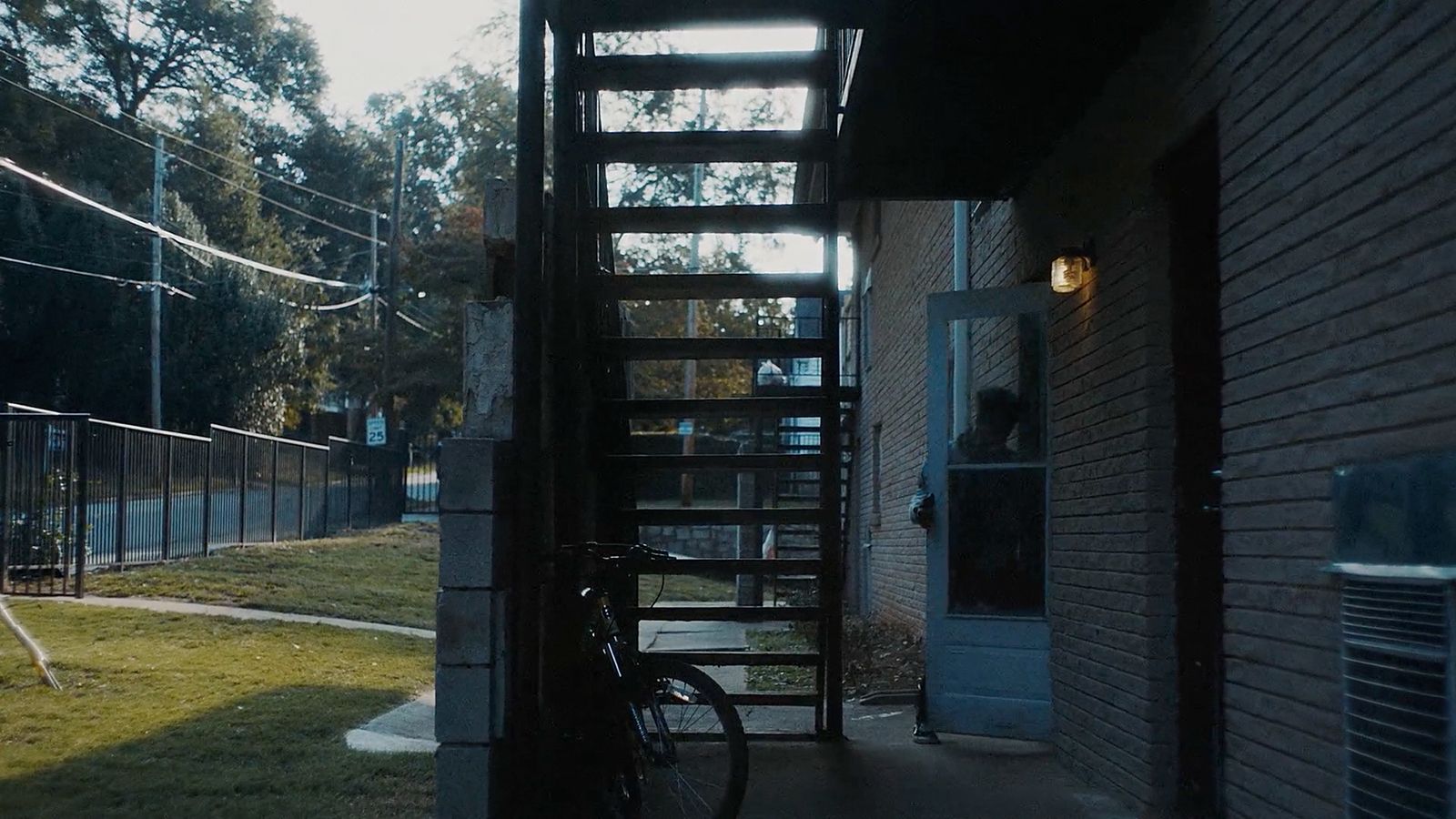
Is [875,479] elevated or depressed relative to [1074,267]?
depressed

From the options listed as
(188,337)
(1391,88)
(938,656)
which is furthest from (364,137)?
(1391,88)

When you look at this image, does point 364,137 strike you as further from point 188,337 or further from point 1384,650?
point 1384,650

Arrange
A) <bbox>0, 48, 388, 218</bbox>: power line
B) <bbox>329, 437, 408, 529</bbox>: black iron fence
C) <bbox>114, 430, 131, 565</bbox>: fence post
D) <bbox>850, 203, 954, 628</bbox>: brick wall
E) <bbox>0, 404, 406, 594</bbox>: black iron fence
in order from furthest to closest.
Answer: <bbox>0, 48, 388, 218</bbox>: power line < <bbox>329, 437, 408, 529</bbox>: black iron fence < <bbox>114, 430, 131, 565</bbox>: fence post < <bbox>0, 404, 406, 594</bbox>: black iron fence < <bbox>850, 203, 954, 628</bbox>: brick wall

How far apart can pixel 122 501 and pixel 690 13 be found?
40.3 ft

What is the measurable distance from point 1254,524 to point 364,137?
49.8 m

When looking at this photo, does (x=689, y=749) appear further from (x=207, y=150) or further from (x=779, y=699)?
(x=207, y=150)

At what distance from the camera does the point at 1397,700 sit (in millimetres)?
3402

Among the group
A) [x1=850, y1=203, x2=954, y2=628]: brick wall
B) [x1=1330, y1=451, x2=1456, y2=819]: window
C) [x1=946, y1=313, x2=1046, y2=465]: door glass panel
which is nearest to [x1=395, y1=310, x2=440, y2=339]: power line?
[x1=850, y1=203, x2=954, y2=628]: brick wall

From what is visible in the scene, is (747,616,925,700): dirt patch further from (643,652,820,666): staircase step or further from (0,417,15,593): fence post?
(0,417,15,593): fence post

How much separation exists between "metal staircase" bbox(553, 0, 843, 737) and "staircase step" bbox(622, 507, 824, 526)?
0.01m

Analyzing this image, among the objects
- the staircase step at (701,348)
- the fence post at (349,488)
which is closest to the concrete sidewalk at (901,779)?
the staircase step at (701,348)

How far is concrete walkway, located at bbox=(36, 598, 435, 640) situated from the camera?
1314cm

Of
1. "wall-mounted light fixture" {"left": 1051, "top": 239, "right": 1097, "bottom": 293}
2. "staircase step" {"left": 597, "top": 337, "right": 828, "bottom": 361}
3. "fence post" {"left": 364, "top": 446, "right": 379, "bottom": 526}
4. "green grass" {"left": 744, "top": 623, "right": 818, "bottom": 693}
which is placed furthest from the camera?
"fence post" {"left": 364, "top": 446, "right": 379, "bottom": 526}

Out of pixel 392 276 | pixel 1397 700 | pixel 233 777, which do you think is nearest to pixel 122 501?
pixel 233 777
